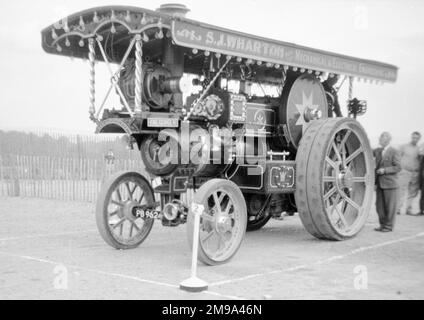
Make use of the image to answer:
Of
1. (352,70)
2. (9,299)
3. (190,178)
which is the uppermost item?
(352,70)

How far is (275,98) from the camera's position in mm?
8977

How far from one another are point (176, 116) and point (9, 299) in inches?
114

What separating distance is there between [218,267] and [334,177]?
8.51 ft

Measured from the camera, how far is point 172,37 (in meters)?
6.37

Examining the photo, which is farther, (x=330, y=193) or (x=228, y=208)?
(x=330, y=193)

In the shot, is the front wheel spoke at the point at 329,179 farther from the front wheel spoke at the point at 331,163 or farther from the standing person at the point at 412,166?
the standing person at the point at 412,166

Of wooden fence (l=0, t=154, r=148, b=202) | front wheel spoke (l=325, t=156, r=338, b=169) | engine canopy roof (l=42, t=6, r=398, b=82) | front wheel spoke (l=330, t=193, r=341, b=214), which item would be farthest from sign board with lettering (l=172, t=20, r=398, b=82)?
wooden fence (l=0, t=154, r=148, b=202)

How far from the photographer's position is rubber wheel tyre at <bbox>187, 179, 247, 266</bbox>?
247 inches

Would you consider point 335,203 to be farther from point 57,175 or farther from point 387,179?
point 57,175

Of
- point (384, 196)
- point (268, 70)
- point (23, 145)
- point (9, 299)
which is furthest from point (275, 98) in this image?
point (23, 145)

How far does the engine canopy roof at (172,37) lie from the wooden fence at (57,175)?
18.6 feet

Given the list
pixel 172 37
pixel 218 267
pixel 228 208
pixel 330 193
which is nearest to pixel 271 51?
pixel 172 37

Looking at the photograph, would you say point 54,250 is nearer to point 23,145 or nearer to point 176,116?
point 176,116

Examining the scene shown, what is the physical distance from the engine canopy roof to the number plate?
856mm
